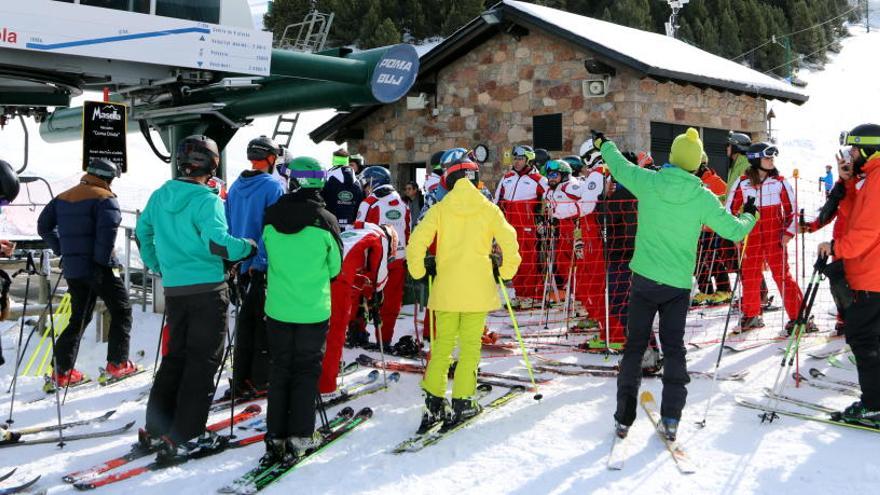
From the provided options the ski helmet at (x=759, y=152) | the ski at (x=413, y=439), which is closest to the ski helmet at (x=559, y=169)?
the ski helmet at (x=759, y=152)

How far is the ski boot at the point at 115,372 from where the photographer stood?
588 cm

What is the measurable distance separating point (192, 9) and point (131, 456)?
6.52 meters

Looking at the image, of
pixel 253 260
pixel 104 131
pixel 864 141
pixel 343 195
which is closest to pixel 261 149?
pixel 253 260

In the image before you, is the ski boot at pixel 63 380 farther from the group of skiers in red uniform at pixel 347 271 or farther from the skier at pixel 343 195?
the skier at pixel 343 195

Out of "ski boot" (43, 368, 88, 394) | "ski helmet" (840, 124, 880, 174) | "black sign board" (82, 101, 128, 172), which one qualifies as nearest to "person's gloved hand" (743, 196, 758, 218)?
"ski helmet" (840, 124, 880, 174)

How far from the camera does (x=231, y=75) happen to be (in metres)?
9.40

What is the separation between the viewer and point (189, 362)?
4.06 meters

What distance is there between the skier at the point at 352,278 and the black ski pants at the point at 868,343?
10.5ft

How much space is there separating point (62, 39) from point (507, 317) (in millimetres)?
5967

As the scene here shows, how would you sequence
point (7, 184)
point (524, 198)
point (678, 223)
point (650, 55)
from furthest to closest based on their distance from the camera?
point (650, 55), point (524, 198), point (7, 184), point (678, 223)

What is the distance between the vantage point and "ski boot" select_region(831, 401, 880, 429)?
13.8 feet

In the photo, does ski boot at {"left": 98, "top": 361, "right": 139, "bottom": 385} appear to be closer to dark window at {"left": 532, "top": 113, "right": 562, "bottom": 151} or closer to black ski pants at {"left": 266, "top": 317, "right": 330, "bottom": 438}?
black ski pants at {"left": 266, "top": 317, "right": 330, "bottom": 438}

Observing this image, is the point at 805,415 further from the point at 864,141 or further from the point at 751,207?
the point at 864,141

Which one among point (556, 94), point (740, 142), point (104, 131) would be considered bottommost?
point (740, 142)
